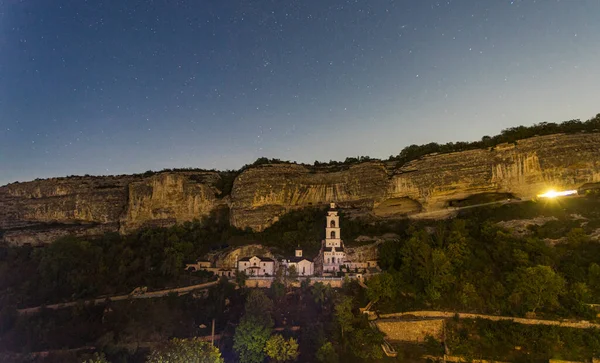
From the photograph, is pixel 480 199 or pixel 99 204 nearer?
pixel 480 199

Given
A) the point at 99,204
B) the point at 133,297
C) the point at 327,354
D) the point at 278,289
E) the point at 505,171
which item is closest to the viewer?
the point at 327,354

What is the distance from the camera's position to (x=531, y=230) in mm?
25531

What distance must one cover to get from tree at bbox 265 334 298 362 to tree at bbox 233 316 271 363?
36cm

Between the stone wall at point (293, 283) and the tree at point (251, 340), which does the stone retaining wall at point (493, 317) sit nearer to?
the stone wall at point (293, 283)

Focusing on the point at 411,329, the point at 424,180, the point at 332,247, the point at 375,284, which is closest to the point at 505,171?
the point at 424,180

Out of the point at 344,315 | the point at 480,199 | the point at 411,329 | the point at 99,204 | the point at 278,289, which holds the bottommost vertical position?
the point at 411,329

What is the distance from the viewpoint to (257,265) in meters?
26.3

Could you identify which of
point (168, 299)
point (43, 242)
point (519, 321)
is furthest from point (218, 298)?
point (43, 242)

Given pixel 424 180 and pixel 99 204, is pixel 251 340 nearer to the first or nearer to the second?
pixel 424 180

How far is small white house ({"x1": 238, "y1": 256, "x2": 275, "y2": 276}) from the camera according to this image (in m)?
25.9

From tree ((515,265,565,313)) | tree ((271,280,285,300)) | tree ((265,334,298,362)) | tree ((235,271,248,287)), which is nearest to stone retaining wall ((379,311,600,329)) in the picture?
tree ((515,265,565,313))

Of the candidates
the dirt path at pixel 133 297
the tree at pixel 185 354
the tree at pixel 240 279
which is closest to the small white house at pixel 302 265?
the tree at pixel 240 279

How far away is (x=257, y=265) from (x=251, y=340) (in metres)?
8.56

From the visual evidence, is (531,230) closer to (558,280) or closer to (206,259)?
(558,280)
